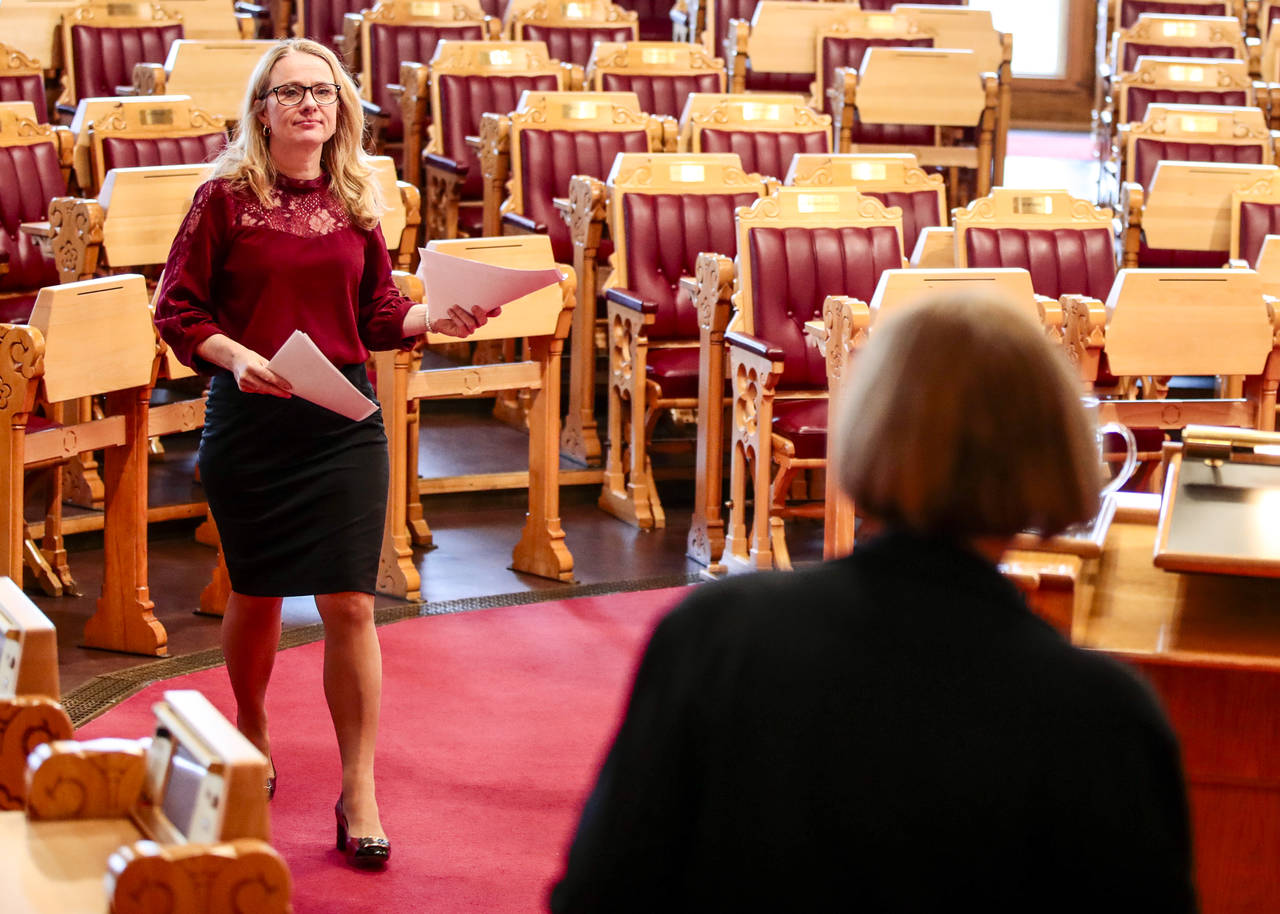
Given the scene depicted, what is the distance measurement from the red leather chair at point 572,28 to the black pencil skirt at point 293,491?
5.27 m

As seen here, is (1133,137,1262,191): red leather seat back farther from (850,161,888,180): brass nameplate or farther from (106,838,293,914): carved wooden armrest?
(106,838,293,914): carved wooden armrest

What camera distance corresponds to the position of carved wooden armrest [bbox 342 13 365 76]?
7.08m

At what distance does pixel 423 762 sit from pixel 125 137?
8.34 ft

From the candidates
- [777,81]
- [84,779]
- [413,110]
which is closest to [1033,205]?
[413,110]

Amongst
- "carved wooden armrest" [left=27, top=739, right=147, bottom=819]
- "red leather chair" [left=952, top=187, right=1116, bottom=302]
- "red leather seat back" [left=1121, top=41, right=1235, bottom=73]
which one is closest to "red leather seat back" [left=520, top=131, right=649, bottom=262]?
"red leather chair" [left=952, top=187, right=1116, bottom=302]

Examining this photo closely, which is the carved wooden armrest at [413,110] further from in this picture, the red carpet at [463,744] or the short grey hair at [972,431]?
Answer: the short grey hair at [972,431]

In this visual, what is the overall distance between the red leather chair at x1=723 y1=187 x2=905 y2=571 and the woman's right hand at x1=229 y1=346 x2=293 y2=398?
199cm

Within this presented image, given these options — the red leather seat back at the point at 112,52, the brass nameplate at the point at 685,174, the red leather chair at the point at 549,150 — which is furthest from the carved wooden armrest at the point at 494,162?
the red leather seat back at the point at 112,52

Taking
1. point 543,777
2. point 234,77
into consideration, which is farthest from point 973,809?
point 234,77

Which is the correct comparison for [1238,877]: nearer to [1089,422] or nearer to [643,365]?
[1089,422]

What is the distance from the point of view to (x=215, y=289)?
98.6 inches

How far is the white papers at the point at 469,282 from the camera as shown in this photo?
2.49 m

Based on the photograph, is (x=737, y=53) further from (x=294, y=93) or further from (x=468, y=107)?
(x=294, y=93)

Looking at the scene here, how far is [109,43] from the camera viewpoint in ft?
22.5
